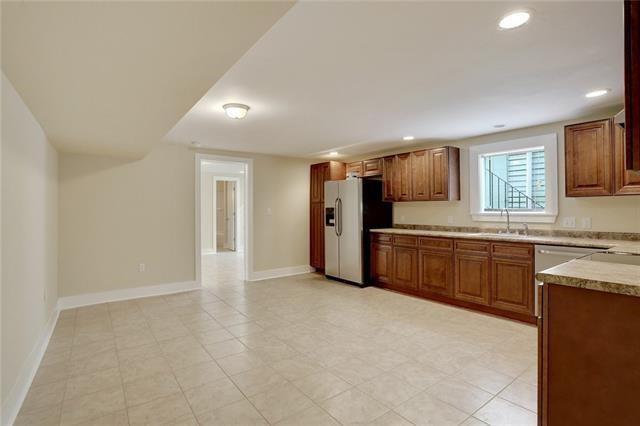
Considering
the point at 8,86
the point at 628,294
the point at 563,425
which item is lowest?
the point at 563,425

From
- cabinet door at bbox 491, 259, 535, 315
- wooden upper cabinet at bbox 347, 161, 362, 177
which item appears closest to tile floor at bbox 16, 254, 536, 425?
cabinet door at bbox 491, 259, 535, 315

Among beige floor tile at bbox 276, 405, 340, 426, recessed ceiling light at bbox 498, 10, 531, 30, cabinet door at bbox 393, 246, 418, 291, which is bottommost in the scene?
beige floor tile at bbox 276, 405, 340, 426

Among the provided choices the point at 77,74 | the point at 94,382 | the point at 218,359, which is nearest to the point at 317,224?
the point at 218,359

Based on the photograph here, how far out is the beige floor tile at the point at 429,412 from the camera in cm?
196

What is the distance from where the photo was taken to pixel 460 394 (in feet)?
7.34

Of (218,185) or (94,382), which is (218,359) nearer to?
(94,382)

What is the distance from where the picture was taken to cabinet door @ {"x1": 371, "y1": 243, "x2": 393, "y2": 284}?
5.13 meters

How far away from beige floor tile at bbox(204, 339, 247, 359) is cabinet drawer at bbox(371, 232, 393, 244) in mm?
2807

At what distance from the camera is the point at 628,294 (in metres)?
1.26

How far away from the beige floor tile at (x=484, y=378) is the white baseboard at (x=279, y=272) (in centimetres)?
407

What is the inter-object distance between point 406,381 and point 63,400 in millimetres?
2344

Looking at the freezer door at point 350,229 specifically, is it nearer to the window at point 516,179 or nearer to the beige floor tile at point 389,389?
the window at point 516,179

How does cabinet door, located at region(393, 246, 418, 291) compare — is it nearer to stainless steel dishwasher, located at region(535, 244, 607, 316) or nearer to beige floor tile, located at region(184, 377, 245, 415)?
stainless steel dishwasher, located at region(535, 244, 607, 316)

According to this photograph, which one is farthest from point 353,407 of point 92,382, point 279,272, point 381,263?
point 279,272
